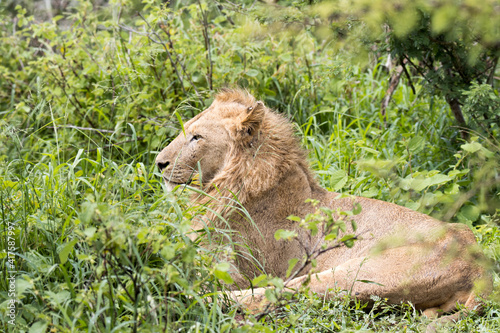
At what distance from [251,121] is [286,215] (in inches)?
27.4

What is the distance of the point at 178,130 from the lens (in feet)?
16.0

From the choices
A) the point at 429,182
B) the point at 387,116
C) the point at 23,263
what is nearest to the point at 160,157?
the point at 23,263

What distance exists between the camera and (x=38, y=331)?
87.1 inches

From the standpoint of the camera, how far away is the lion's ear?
12.2 ft

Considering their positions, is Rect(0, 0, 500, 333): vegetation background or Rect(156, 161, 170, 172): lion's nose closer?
Rect(0, 0, 500, 333): vegetation background

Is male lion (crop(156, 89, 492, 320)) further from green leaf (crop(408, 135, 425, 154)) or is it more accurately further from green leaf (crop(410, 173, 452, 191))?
green leaf (crop(408, 135, 425, 154))

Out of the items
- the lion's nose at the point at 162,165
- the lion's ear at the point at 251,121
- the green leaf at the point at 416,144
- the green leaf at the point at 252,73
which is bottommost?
the green leaf at the point at 416,144

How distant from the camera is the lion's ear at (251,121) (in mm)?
3727

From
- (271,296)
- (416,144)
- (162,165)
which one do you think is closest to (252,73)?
(416,144)

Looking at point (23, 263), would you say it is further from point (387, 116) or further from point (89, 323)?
point (387, 116)

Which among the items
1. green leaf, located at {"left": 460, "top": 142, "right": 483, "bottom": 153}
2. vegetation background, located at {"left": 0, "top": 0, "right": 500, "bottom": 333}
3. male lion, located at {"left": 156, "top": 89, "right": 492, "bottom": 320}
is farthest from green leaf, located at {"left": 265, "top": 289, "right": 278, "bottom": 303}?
green leaf, located at {"left": 460, "top": 142, "right": 483, "bottom": 153}

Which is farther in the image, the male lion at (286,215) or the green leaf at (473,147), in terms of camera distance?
the green leaf at (473,147)

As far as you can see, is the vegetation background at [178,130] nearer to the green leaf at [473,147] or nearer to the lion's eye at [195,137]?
the green leaf at [473,147]

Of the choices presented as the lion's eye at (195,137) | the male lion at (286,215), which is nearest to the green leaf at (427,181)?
the male lion at (286,215)
